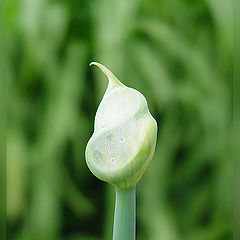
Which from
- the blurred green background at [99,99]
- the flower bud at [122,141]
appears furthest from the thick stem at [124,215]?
the blurred green background at [99,99]

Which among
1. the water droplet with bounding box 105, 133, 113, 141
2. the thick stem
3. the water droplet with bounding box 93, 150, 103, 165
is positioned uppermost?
the water droplet with bounding box 105, 133, 113, 141

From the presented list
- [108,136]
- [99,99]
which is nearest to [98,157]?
[108,136]

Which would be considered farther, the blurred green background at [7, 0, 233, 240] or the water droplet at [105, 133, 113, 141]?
the blurred green background at [7, 0, 233, 240]

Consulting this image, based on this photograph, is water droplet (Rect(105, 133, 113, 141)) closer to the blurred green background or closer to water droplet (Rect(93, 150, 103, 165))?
water droplet (Rect(93, 150, 103, 165))

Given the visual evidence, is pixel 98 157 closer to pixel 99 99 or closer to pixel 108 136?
pixel 108 136

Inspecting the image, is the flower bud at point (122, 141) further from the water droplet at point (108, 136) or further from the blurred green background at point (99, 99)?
the blurred green background at point (99, 99)

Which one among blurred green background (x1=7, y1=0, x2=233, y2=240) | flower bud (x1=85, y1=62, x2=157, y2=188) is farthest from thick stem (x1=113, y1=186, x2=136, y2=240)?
blurred green background (x1=7, y1=0, x2=233, y2=240)

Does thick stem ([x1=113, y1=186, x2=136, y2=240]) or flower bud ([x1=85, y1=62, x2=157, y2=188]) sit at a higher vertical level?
flower bud ([x1=85, y1=62, x2=157, y2=188])
